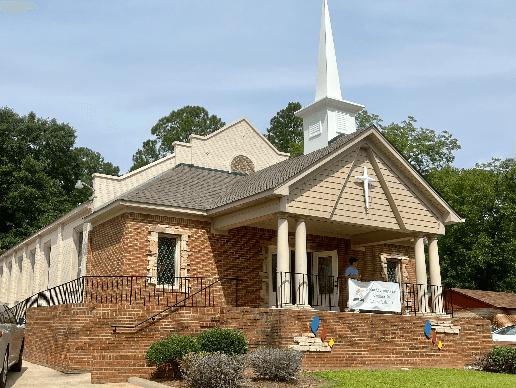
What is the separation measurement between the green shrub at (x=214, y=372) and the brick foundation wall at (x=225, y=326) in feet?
7.03

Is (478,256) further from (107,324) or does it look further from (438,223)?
(107,324)

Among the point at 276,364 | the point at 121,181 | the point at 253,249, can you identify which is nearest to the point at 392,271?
the point at 253,249

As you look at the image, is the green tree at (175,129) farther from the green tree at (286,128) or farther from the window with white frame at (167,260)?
the window with white frame at (167,260)

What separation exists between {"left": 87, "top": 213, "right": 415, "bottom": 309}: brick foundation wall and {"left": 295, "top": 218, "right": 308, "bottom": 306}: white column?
10.6 ft

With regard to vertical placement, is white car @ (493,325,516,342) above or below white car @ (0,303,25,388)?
below

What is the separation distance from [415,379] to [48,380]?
8.12 metres

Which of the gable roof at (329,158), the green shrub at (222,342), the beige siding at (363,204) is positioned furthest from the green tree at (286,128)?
the green shrub at (222,342)

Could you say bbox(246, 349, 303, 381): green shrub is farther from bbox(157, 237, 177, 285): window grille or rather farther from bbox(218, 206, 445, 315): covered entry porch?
bbox(157, 237, 177, 285): window grille

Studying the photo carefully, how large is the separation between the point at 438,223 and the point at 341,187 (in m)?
4.29

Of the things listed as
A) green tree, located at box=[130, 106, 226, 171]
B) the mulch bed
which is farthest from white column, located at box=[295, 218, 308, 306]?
green tree, located at box=[130, 106, 226, 171]

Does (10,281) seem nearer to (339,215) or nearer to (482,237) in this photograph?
(339,215)

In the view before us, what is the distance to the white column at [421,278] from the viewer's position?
58.5ft

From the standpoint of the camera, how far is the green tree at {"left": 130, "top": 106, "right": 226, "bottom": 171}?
55625mm

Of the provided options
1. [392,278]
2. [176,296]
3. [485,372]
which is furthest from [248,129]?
[485,372]
